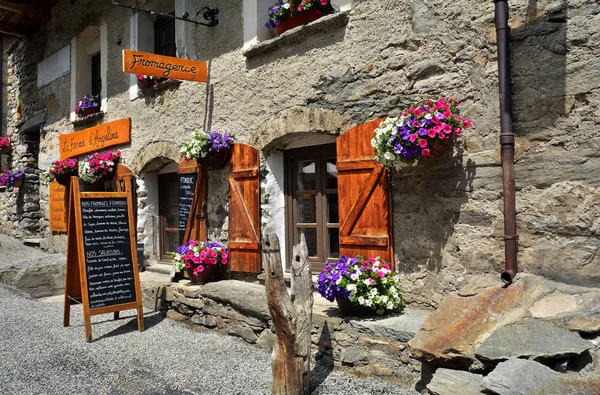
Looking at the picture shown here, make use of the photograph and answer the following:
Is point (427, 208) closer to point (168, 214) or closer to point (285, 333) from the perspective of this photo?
point (285, 333)

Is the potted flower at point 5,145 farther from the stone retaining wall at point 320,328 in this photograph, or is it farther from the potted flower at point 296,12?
the potted flower at point 296,12

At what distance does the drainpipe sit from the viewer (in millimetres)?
3541

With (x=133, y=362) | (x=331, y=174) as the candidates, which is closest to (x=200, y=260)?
(x=133, y=362)

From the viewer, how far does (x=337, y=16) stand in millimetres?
4707

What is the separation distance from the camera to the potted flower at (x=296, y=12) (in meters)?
5.00

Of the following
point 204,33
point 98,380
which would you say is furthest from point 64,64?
point 98,380

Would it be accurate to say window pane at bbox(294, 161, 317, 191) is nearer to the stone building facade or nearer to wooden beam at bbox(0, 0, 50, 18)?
the stone building facade

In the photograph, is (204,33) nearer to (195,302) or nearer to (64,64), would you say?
(195,302)

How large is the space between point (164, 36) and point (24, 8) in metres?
3.60

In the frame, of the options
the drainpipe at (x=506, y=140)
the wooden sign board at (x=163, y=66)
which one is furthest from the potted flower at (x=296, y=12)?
the drainpipe at (x=506, y=140)

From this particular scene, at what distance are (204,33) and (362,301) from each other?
409cm

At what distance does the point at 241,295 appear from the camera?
470 cm

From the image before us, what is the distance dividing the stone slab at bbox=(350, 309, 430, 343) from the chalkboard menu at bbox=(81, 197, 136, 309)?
2524 millimetres

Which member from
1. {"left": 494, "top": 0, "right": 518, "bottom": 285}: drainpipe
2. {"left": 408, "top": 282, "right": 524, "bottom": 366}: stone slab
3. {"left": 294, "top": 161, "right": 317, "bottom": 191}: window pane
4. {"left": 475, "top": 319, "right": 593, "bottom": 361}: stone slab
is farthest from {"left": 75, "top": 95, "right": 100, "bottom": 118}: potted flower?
{"left": 475, "top": 319, "right": 593, "bottom": 361}: stone slab
